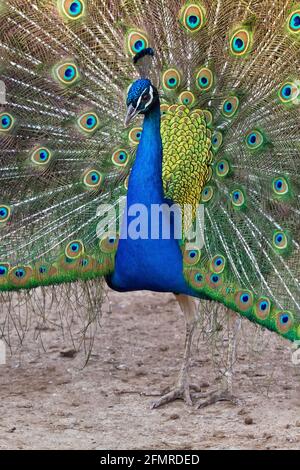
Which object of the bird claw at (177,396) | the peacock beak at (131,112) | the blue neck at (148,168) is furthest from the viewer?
the bird claw at (177,396)

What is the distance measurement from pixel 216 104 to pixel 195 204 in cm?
41

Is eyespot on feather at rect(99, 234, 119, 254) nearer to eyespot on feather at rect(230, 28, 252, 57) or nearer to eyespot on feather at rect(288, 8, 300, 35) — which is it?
eyespot on feather at rect(230, 28, 252, 57)

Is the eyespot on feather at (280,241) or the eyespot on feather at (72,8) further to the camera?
the eyespot on feather at (280,241)

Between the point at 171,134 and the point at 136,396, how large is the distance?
1.14 meters

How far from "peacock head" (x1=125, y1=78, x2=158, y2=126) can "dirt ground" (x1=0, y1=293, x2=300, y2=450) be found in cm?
123

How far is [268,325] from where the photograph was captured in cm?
369

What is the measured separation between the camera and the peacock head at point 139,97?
134 inches

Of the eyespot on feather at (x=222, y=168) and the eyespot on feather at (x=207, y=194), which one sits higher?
the eyespot on feather at (x=222, y=168)

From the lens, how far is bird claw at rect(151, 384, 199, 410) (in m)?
4.00

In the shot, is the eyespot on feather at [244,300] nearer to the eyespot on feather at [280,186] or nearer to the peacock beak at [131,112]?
the eyespot on feather at [280,186]

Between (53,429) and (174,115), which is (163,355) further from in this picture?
(174,115)

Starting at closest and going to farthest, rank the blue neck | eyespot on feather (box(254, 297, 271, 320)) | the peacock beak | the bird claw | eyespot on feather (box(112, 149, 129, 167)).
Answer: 1. the peacock beak
2. the blue neck
3. eyespot on feather (box(254, 297, 271, 320))
4. eyespot on feather (box(112, 149, 129, 167))
5. the bird claw

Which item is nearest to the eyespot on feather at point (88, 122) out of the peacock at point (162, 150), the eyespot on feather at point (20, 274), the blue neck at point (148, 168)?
the peacock at point (162, 150)
